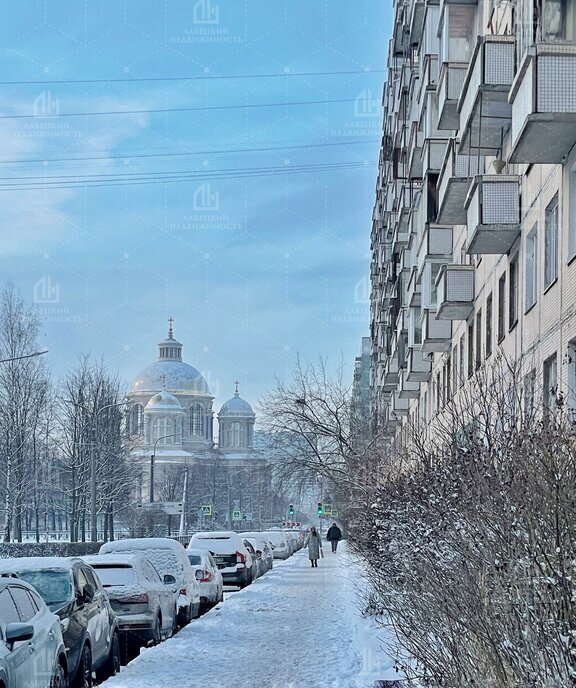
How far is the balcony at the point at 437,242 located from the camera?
31094mm

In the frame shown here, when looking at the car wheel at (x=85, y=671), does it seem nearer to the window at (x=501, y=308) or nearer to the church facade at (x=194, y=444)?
the window at (x=501, y=308)

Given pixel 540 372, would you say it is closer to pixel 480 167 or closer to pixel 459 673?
pixel 480 167

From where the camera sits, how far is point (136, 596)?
16391mm

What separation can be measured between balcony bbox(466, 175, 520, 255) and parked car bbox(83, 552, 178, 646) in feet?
27.8

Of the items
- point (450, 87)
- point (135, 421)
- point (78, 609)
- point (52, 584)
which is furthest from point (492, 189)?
point (135, 421)

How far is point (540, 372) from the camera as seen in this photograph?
19.3m

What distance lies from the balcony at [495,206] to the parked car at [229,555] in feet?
49.3

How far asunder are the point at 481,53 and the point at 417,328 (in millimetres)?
20175

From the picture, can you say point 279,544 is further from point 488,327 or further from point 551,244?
point 551,244

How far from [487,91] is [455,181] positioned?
5756 millimetres

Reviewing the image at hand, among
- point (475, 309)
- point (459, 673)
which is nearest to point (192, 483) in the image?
point (475, 309)

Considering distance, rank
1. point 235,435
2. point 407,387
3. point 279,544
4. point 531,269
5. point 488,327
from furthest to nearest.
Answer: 1. point 235,435
2. point 279,544
3. point 407,387
4. point 488,327
5. point 531,269

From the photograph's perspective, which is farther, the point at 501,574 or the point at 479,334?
the point at 479,334

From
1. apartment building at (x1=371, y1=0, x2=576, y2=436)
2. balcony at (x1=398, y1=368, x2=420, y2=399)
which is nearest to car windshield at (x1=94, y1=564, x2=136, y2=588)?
apartment building at (x1=371, y1=0, x2=576, y2=436)
